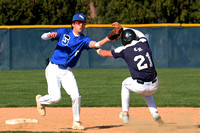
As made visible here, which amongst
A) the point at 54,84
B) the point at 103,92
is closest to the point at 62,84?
the point at 54,84

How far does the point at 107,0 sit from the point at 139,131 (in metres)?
27.6

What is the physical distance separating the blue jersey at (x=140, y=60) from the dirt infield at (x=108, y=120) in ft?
3.05

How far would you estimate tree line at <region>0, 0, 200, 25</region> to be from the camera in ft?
99.2

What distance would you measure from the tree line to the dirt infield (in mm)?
20628

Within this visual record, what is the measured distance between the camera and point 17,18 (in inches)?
1254

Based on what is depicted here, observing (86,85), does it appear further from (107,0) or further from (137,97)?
(107,0)

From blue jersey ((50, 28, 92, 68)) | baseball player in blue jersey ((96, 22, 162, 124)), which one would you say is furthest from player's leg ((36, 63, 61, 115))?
baseball player in blue jersey ((96, 22, 162, 124))

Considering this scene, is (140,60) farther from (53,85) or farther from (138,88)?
(53,85)

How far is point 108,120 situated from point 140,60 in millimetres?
2020

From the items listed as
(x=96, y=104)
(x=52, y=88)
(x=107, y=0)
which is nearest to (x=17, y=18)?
(x=107, y=0)

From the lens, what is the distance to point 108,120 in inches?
327

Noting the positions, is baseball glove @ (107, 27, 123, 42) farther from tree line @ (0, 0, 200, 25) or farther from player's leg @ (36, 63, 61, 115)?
tree line @ (0, 0, 200, 25)

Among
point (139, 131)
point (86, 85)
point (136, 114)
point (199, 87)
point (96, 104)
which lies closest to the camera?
point (139, 131)

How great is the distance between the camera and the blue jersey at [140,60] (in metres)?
6.71
